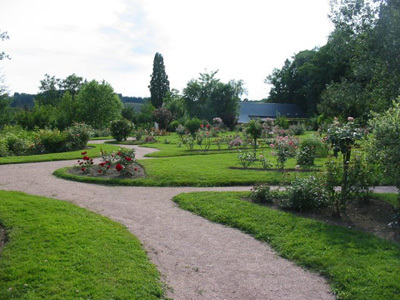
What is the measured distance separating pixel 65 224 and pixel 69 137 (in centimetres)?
1428

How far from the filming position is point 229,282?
13.5ft

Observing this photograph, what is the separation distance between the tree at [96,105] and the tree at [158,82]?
16869 mm

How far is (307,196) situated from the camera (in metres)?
6.62

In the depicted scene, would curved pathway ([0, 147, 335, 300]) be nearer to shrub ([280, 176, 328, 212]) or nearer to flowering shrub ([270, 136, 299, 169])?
shrub ([280, 176, 328, 212])

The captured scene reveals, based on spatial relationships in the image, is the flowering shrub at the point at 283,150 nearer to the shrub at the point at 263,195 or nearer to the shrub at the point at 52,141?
the shrub at the point at 263,195

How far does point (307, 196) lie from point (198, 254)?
9.03 feet

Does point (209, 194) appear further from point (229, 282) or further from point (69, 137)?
point (69, 137)

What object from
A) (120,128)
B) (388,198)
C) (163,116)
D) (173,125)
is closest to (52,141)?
(120,128)

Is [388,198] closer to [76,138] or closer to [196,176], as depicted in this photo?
[196,176]

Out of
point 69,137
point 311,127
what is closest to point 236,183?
point 69,137

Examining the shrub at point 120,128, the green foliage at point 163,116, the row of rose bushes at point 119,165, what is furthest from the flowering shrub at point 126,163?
the green foliage at point 163,116

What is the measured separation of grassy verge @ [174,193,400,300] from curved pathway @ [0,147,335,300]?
0.65 ft

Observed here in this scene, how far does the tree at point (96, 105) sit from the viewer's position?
42.8 meters

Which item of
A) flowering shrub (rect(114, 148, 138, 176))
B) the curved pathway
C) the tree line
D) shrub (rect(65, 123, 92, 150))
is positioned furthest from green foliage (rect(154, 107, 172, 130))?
the curved pathway
